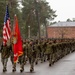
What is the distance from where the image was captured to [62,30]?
11419cm

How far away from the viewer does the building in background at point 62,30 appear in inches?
4486

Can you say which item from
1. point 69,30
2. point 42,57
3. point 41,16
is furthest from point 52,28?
point 42,57

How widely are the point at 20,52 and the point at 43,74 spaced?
1.60 meters

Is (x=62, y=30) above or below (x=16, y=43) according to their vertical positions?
above

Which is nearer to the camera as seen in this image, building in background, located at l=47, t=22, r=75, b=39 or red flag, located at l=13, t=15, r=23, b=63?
red flag, located at l=13, t=15, r=23, b=63

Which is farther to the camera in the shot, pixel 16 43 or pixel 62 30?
pixel 62 30

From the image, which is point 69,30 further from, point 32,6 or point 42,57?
point 42,57

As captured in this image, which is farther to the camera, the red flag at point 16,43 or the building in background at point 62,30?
the building in background at point 62,30

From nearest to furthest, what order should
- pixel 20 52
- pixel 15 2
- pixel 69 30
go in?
1. pixel 20 52
2. pixel 15 2
3. pixel 69 30

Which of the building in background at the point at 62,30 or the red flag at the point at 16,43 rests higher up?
the building in background at the point at 62,30

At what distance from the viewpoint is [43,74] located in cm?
1650

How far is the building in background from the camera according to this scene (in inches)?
4486

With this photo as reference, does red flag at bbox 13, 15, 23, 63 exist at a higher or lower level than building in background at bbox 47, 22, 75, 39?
lower

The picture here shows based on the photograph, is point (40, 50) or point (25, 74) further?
point (40, 50)
